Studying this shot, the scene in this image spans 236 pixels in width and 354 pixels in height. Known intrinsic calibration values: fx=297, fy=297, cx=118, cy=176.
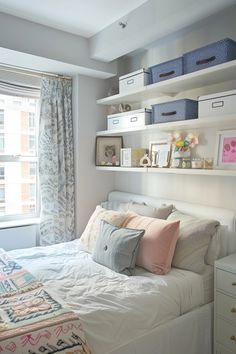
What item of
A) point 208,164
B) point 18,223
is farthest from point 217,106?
point 18,223

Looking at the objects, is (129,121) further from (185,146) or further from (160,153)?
(185,146)

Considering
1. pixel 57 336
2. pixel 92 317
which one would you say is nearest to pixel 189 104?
pixel 92 317

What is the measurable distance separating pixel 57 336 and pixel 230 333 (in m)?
1.15

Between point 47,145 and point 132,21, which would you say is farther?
point 47,145

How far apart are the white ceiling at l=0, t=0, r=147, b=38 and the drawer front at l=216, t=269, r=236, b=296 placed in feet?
6.79

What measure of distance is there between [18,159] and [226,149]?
2.04m

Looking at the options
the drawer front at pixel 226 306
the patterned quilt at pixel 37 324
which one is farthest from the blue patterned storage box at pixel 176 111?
the patterned quilt at pixel 37 324

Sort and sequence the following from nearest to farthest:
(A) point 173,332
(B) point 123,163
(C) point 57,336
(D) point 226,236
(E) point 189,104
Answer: (C) point 57,336 → (A) point 173,332 → (D) point 226,236 → (E) point 189,104 → (B) point 123,163

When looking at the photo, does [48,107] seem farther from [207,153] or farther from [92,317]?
[92,317]

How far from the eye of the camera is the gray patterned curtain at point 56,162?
303 centimetres

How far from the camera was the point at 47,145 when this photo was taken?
304 centimetres

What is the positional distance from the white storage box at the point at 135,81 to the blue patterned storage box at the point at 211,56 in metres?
0.44

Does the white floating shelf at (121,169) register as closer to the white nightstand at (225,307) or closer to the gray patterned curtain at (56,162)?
the gray patterned curtain at (56,162)

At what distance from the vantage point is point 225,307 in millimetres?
1892
